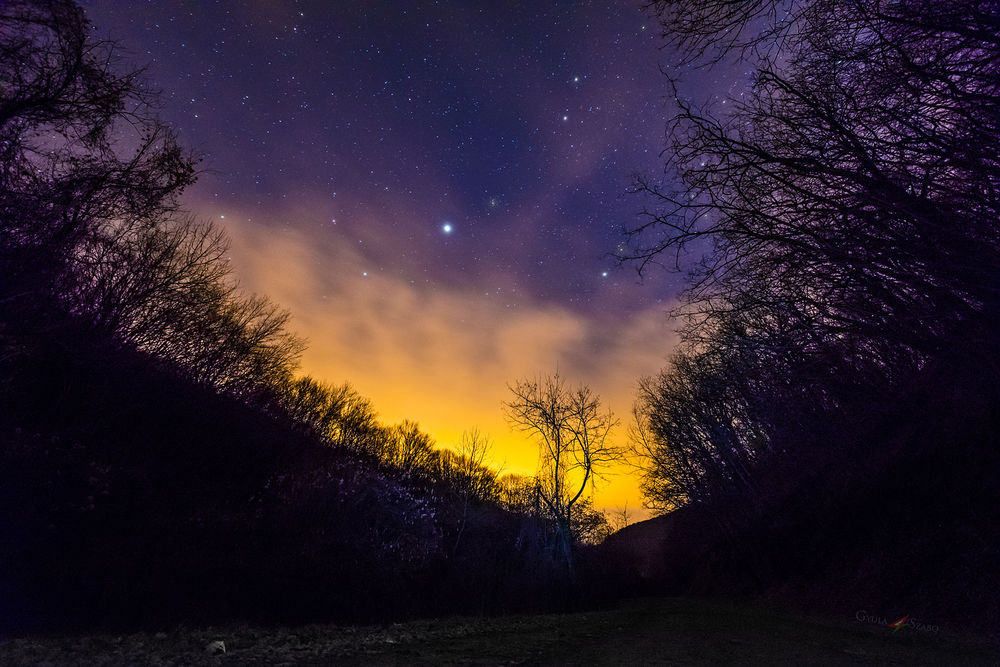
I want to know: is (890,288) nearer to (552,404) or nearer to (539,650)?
(539,650)

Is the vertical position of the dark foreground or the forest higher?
the forest

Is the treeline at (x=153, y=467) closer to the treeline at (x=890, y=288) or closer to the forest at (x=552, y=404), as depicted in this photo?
the forest at (x=552, y=404)

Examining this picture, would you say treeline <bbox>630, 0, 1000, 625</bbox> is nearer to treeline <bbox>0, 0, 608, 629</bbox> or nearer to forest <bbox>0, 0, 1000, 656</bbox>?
forest <bbox>0, 0, 1000, 656</bbox>

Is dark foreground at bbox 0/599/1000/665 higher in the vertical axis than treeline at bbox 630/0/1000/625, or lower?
lower

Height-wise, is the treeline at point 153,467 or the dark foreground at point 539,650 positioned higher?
the treeline at point 153,467

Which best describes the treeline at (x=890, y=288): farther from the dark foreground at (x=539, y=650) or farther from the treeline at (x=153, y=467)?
the treeline at (x=153, y=467)

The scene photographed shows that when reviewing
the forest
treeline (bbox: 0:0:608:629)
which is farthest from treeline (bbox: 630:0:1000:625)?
treeline (bbox: 0:0:608:629)

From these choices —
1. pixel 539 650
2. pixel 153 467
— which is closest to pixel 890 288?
pixel 539 650

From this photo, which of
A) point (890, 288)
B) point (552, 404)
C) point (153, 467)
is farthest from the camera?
point (552, 404)

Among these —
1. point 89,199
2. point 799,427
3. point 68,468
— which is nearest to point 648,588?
point 799,427

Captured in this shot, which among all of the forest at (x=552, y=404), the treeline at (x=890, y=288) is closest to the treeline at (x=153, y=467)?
the forest at (x=552, y=404)

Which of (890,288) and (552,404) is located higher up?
(552,404)

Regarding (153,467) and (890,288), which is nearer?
(890,288)

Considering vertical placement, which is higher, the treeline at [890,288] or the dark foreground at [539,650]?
the treeline at [890,288]
